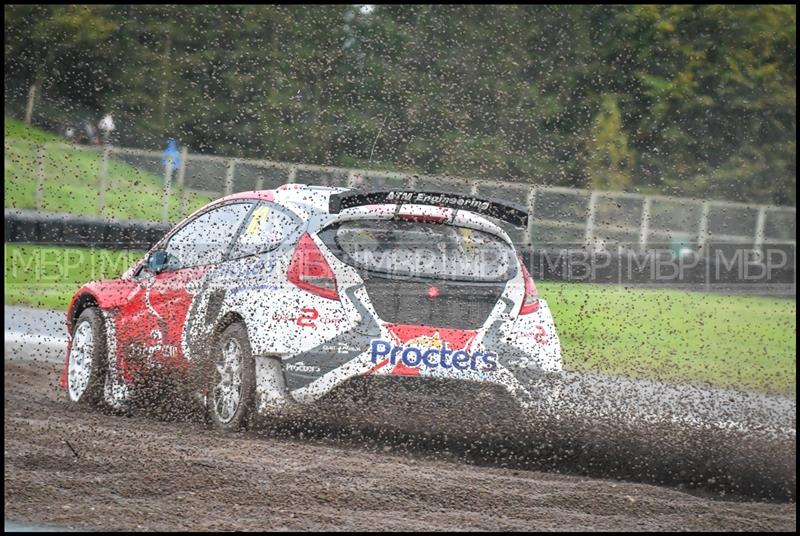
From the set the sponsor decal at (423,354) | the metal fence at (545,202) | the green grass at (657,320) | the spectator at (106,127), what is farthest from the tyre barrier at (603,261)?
the sponsor decal at (423,354)

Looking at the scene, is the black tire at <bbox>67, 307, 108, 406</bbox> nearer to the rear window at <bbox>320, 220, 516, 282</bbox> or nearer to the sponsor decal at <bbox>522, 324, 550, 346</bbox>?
the rear window at <bbox>320, 220, 516, 282</bbox>

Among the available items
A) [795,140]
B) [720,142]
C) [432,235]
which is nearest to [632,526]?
[432,235]

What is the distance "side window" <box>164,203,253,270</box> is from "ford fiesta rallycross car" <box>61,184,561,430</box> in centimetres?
2

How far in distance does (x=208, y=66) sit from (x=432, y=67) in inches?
156

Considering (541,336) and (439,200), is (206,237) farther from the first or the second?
(541,336)

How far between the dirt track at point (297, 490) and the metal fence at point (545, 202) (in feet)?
6.74

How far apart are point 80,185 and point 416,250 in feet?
51.3

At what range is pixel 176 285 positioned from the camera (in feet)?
26.2

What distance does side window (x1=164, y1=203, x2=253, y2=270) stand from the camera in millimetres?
7883

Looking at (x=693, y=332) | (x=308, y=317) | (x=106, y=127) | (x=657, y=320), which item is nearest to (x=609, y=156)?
(x=657, y=320)

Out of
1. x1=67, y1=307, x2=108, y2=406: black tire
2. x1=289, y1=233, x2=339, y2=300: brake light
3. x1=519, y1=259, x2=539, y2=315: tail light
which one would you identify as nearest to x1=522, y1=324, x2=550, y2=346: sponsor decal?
x1=519, y1=259, x2=539, y2=315: tail light

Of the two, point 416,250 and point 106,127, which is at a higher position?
point 106,127

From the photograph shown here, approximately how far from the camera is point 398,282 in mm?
7176

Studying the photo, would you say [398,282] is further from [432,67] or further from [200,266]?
[432,67]
